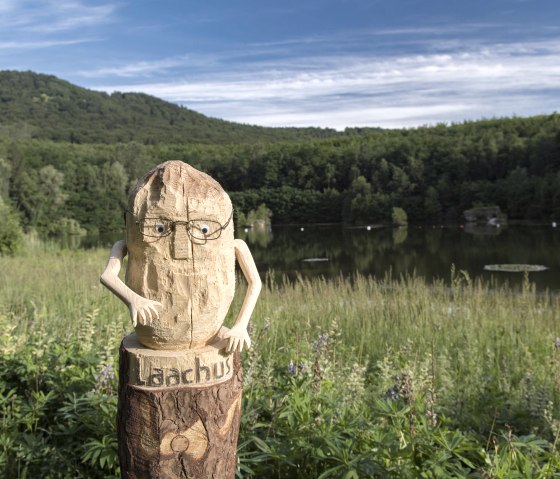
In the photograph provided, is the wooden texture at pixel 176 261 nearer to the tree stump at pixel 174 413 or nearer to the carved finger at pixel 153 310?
the carved finger at pixel 153 310

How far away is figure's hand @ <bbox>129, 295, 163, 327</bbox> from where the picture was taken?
221 cm

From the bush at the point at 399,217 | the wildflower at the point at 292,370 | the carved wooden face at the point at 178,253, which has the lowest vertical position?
the bush at the point at 399,217

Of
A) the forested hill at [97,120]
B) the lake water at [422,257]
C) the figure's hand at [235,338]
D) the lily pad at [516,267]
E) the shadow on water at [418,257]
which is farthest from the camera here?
the forested hill at [97,120]

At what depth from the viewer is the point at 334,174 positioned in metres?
72.7

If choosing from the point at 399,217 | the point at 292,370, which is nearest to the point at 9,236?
the point at 292,370

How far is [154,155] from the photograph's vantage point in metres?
64.1

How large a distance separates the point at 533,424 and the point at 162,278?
3.00 meters

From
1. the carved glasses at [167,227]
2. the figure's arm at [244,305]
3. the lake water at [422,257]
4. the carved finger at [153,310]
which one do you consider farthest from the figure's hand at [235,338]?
the lake water at [422,257]

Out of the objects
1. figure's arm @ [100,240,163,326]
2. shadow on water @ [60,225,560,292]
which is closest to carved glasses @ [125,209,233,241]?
figure's arm @ [100,240,163,326]

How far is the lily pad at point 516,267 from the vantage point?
765 inches

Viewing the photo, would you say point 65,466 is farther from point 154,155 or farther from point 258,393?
point 154,155

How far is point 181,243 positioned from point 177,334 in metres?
0.39

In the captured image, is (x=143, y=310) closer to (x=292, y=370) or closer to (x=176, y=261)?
(x=176, y=261)

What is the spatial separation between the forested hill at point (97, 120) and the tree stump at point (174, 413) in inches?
3603
